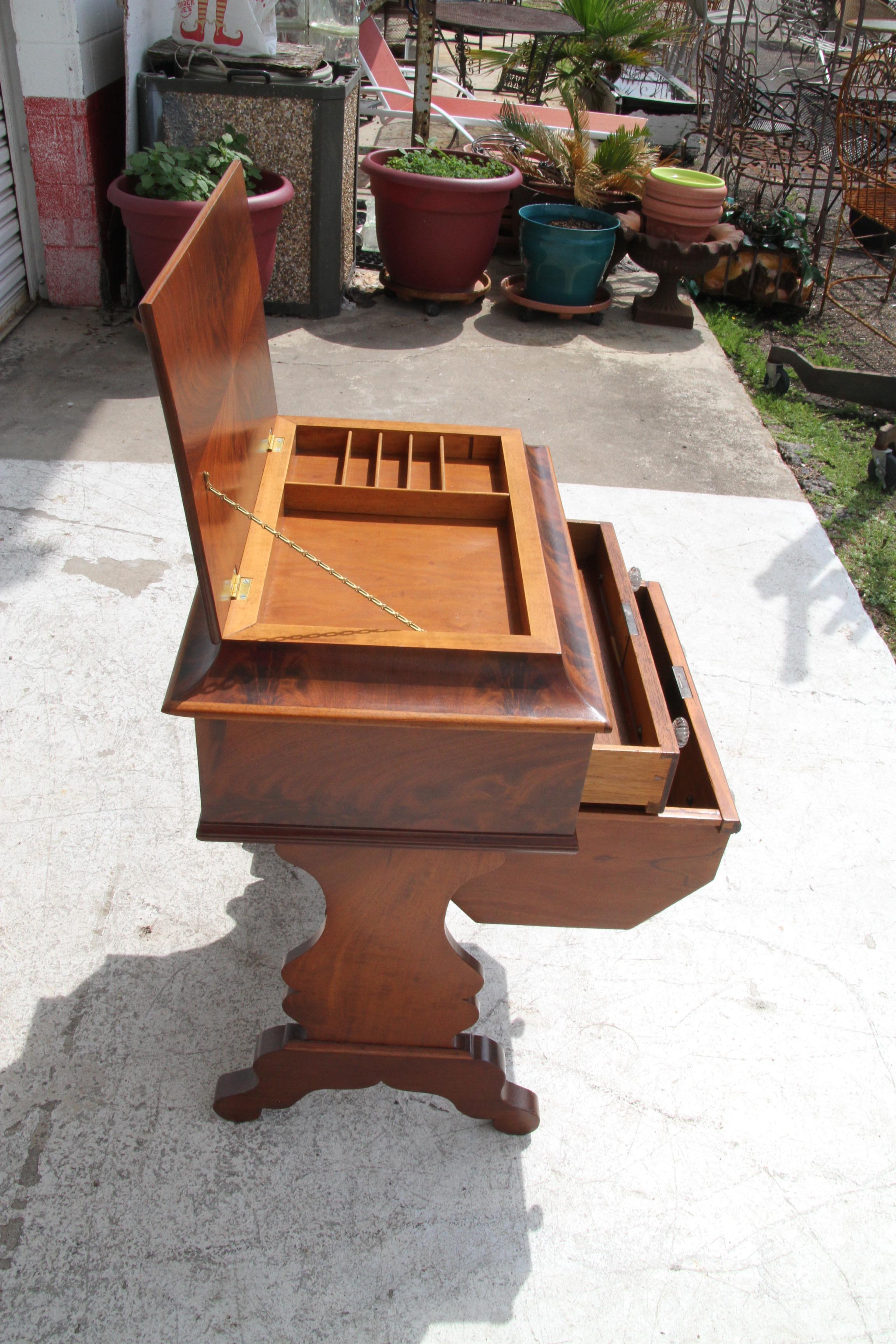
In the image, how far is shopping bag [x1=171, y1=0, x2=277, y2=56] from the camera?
4461mm

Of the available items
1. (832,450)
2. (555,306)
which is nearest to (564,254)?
(555,306)

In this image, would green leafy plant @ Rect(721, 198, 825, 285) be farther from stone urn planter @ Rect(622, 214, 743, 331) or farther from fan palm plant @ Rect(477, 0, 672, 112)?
fan palm plant @ Rect(477, 0, 672, 112)

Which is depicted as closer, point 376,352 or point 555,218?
point 376,352

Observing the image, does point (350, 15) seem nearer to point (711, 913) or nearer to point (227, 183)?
point (227, 183)

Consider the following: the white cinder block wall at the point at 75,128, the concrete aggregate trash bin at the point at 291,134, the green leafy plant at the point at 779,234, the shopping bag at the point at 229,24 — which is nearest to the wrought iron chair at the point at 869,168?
the green leafy plant at the point at 779,234

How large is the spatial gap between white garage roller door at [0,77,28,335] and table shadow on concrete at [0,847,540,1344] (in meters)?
3.79

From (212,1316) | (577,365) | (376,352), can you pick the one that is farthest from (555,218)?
(212,1316)

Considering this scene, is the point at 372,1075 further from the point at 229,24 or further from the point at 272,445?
the point at 229,24

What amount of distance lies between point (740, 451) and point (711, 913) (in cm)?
259

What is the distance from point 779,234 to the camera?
5699 mm

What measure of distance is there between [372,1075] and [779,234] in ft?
18.2

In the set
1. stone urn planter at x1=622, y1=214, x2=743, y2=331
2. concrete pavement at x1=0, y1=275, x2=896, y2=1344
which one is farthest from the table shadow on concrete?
stone urn planter at x1=622, y1=214, x2=743, y2=331

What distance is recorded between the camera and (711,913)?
223cm

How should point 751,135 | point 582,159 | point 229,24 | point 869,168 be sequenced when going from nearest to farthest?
point 229,24, point 582,159, point 869,168, point 751,135
